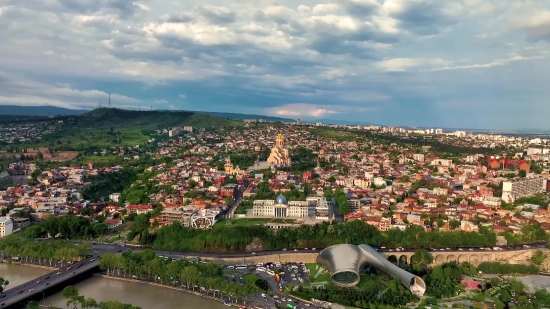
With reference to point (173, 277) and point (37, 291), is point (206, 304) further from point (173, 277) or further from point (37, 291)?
point (37, 291)

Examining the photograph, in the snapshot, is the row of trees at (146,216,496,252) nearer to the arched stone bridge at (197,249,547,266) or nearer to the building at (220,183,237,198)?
the arched stone bridge at (197,249,547,266)

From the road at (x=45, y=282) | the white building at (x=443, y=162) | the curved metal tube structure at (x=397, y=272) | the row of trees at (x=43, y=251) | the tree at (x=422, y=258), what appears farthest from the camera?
the white building at (x=443, y=162)

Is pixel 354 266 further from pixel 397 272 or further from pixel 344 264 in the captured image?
pixel 397 272

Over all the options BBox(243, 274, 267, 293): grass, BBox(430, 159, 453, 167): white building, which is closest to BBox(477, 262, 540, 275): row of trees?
BBox(243, 274, 267, 293): grass

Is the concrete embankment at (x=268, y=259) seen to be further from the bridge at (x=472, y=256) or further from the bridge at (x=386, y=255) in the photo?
the bridge at (x=472, y=256)

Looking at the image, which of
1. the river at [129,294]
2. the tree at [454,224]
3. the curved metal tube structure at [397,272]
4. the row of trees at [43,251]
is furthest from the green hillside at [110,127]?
the curved metal tube structure at [397,272]
